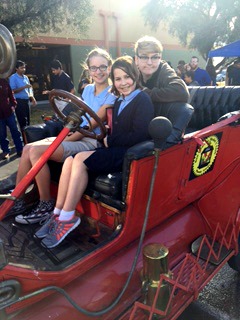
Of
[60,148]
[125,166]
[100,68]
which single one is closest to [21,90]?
[100,68]

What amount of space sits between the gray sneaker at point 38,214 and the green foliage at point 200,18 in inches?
659

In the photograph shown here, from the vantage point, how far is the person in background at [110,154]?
1.98m

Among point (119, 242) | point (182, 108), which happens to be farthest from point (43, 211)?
point (182, 108)

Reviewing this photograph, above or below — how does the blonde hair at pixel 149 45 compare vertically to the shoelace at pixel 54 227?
above

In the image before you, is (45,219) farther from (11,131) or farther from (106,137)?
(11,131)

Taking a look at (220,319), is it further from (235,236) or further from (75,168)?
(75,168)

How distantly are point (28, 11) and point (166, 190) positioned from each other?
31.6ft

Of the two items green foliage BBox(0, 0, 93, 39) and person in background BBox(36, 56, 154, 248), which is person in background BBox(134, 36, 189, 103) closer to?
person in background BBox(36, 56, 154, 248)

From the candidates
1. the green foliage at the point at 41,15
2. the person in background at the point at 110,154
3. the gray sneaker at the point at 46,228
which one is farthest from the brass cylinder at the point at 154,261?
the green foliage at the point at 41,15

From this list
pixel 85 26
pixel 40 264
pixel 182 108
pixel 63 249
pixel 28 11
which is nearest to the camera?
pixel 40 264

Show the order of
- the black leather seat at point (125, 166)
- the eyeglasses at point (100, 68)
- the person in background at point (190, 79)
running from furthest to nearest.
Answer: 1. the person in background at point (190, 79)
2. the eyeglasses at point (100, 68)
3. the black leather seat at point (125, 166)

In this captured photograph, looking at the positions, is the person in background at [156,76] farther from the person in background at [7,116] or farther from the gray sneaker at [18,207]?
the person in background at [7,116]

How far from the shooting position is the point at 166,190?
1971 mm

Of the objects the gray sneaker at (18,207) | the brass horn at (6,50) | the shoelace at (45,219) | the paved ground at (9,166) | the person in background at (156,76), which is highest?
the brass horn at (6,50)
